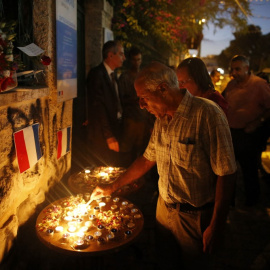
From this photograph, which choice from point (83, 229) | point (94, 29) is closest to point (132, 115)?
point (94, 29)

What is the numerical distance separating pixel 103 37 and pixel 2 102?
3.56 meters

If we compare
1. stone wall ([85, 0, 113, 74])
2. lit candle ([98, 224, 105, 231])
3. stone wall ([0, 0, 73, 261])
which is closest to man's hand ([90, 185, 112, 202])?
lit candle ([98, 224, 105, 231])

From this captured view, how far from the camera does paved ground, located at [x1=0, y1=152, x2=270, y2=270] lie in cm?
260

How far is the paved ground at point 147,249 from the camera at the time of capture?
103 inches

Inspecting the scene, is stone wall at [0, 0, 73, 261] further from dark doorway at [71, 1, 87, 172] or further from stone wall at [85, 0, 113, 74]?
stone wall at [85, 0, 113, 74]

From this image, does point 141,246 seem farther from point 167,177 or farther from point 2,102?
point 2,102

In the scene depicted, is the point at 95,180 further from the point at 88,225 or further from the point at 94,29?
the point at 94,29

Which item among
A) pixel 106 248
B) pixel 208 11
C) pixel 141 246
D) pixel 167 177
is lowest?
pixel 141 246

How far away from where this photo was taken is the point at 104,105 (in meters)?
4.06

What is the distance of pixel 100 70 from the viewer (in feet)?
13.3

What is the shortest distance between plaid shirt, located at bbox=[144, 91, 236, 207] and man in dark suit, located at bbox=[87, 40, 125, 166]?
1.87 metres

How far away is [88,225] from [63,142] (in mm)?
1324

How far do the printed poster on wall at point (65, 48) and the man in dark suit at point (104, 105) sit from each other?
56 centimetres

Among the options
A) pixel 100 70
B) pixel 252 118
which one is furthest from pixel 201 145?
pixel 252 118
